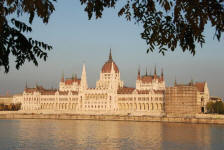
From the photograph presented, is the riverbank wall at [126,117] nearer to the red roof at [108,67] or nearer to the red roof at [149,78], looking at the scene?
the red roof at [108,67]

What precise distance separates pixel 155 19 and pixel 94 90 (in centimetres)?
7799

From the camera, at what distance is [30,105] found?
9206 cm

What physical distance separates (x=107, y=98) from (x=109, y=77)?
24.3 ft

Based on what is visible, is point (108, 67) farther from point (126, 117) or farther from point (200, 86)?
point (200, 86)

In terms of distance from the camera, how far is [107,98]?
7988 centimetres

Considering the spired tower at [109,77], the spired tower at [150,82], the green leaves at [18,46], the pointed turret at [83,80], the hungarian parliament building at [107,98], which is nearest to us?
the green leaves at [18,46]

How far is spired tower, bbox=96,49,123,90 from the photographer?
82438mm

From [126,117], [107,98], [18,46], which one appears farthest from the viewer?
[107,98]

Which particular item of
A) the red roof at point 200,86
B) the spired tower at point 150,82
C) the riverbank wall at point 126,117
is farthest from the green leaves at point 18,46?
the spired tower at point 150,82

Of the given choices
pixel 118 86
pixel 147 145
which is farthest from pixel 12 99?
pixel 147 145

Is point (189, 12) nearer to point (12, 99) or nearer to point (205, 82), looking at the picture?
point (205, 82)

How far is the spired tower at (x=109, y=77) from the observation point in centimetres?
8244

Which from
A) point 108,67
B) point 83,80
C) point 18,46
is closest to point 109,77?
point 108,67

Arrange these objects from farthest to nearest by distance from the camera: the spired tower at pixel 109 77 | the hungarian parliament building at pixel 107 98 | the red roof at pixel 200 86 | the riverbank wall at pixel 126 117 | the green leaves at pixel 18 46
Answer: the spired tower at pixel 109 77 < the red roof at pixel 200 86 < the hungarian parliament building at pixel 107 98 < the riverbank wall at pixel 126 117 < the green leaves at pixel 18 46
